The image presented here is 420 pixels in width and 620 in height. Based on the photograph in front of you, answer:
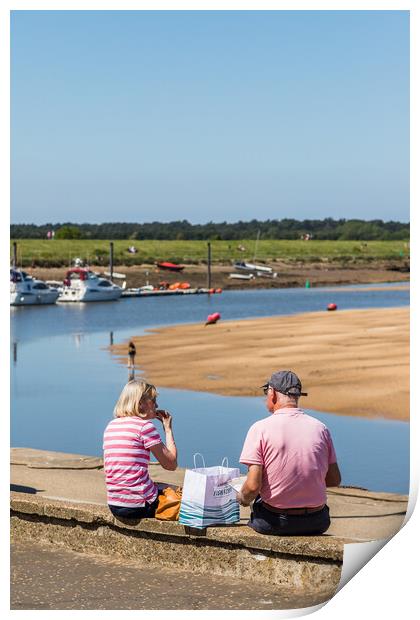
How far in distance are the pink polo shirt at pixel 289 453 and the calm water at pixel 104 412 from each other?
229 inches

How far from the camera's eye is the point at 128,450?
790 centimetres

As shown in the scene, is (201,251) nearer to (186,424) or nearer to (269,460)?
(186,424)

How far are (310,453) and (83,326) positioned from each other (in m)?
40.5

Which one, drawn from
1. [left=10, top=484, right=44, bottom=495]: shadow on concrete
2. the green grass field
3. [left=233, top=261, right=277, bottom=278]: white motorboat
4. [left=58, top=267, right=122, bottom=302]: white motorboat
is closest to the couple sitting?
[left=10, top=484, right=44, bottom=495]: shadow on concrete

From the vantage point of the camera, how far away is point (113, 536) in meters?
8.46

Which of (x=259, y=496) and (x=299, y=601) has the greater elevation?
(x=259, y=496)

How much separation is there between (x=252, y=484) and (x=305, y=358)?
2051 centimetres

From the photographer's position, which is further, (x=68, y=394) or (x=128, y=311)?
(x=128, y=311)

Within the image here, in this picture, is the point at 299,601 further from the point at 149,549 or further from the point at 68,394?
the point at 68,394

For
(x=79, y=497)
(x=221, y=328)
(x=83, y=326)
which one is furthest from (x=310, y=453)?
(x=83, y=326)

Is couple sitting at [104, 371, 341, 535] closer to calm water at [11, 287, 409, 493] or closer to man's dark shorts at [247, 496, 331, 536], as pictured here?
man's dark shorts at [247, 496, 331, 536]

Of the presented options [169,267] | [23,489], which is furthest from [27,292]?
[23,489]

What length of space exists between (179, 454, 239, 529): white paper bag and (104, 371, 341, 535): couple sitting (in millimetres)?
195

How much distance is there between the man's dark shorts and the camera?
7.59 meters
